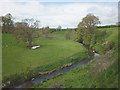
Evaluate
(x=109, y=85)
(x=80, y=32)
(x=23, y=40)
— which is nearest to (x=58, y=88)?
(x=109, y=85)

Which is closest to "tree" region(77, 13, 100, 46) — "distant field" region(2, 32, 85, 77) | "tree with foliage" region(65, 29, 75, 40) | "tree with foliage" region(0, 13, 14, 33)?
"distant field" region(2, 32, 85, 77)

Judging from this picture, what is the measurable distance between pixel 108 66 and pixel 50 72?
11562mm

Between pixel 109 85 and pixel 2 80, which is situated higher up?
pixel 109 85

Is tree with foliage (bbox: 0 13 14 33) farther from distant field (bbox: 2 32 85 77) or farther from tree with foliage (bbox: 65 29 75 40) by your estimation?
tree with foliage (bbox: 65 29 75 40)

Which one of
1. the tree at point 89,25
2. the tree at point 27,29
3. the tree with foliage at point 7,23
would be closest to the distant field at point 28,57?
the tree at point 27,29

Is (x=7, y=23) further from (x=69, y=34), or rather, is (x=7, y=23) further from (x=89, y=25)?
(x=89, y=25)

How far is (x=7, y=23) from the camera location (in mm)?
64500

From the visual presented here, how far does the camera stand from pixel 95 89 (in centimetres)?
1077

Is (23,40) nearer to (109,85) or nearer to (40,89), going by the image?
(40,89)

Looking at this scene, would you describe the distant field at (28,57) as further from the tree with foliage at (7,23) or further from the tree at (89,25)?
the tree with foliage at (7,23)

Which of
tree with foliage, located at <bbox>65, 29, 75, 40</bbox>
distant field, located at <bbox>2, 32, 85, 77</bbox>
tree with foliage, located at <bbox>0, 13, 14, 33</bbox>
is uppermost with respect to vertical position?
tree with foliage, located at <bbox>0, 13, 14, 33</bbox>

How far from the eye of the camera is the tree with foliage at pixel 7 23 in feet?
204

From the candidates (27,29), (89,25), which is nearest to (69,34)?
(89,25)

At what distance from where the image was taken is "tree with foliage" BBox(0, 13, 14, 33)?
62312 mm
